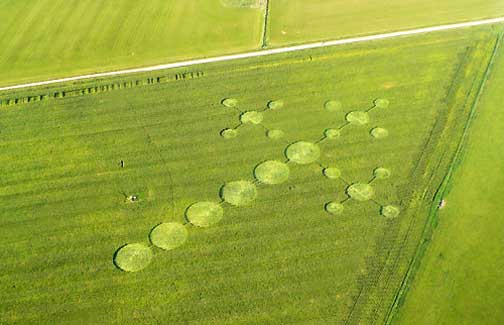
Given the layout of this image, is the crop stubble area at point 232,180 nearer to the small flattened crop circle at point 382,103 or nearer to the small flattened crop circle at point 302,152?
the small flattened crop circle at point 382,103

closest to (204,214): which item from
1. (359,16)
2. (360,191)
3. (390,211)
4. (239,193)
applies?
(239,193)

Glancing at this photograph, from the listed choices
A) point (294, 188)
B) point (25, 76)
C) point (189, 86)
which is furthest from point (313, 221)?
point (25, 76)

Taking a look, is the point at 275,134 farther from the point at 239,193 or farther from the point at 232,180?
the point at 239,193

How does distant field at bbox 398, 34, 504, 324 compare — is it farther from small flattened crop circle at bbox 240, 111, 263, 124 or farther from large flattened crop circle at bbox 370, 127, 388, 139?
small flattened crop circle at bbox 240, 111, 263, 124

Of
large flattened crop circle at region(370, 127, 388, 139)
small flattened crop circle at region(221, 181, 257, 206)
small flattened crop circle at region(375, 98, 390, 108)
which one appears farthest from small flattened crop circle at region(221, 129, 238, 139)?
small flattened crop circle at region(375, 98, 390, 108)

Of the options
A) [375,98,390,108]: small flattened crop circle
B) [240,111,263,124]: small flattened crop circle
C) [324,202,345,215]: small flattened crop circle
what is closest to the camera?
[324,202,345,215]: small flattened crop circle

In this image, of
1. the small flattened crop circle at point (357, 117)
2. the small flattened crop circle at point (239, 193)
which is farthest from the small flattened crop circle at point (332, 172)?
the small flattened crop circle at point (357, 117)

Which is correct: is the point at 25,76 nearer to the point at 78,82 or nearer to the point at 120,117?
the point at 78,82
